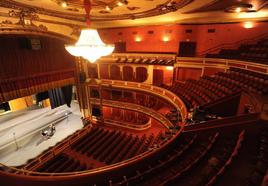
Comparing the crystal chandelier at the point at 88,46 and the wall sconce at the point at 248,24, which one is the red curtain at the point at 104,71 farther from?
the wall sconce at the point at 248,24

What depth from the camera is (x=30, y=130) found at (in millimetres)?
12297

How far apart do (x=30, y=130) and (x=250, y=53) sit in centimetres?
1582

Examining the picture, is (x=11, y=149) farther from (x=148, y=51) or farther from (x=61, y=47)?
(x=148, y=51)

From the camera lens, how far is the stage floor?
10.2 meters

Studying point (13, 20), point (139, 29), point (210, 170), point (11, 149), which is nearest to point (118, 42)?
point (139, 29)

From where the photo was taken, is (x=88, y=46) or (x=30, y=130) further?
(x=30, y=130)

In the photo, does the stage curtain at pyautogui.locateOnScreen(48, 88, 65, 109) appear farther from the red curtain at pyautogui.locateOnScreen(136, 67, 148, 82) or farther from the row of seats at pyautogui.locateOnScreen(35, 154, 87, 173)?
the red curtain at pyautogui.locateOnScreen(136, 67, 148, 82)

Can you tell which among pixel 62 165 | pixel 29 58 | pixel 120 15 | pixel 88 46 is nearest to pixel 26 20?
pixel 29 58

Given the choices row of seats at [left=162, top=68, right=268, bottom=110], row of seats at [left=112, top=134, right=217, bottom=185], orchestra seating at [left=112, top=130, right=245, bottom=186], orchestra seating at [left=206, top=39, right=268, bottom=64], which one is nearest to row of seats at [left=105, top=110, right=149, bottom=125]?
row of seats at [left=162, top=68, right=268, bottom=110]

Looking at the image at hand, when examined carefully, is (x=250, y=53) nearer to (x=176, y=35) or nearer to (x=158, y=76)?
(x=176, y=35)

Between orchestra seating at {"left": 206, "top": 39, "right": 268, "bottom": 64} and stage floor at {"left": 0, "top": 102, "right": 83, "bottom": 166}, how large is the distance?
12.4 m

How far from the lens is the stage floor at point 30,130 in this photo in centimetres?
1022

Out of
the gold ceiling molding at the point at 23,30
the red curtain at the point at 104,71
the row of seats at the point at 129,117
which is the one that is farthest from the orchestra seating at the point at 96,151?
the gold ceiling molding at the point at 23,30

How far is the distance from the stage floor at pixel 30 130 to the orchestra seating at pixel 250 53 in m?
12.4
